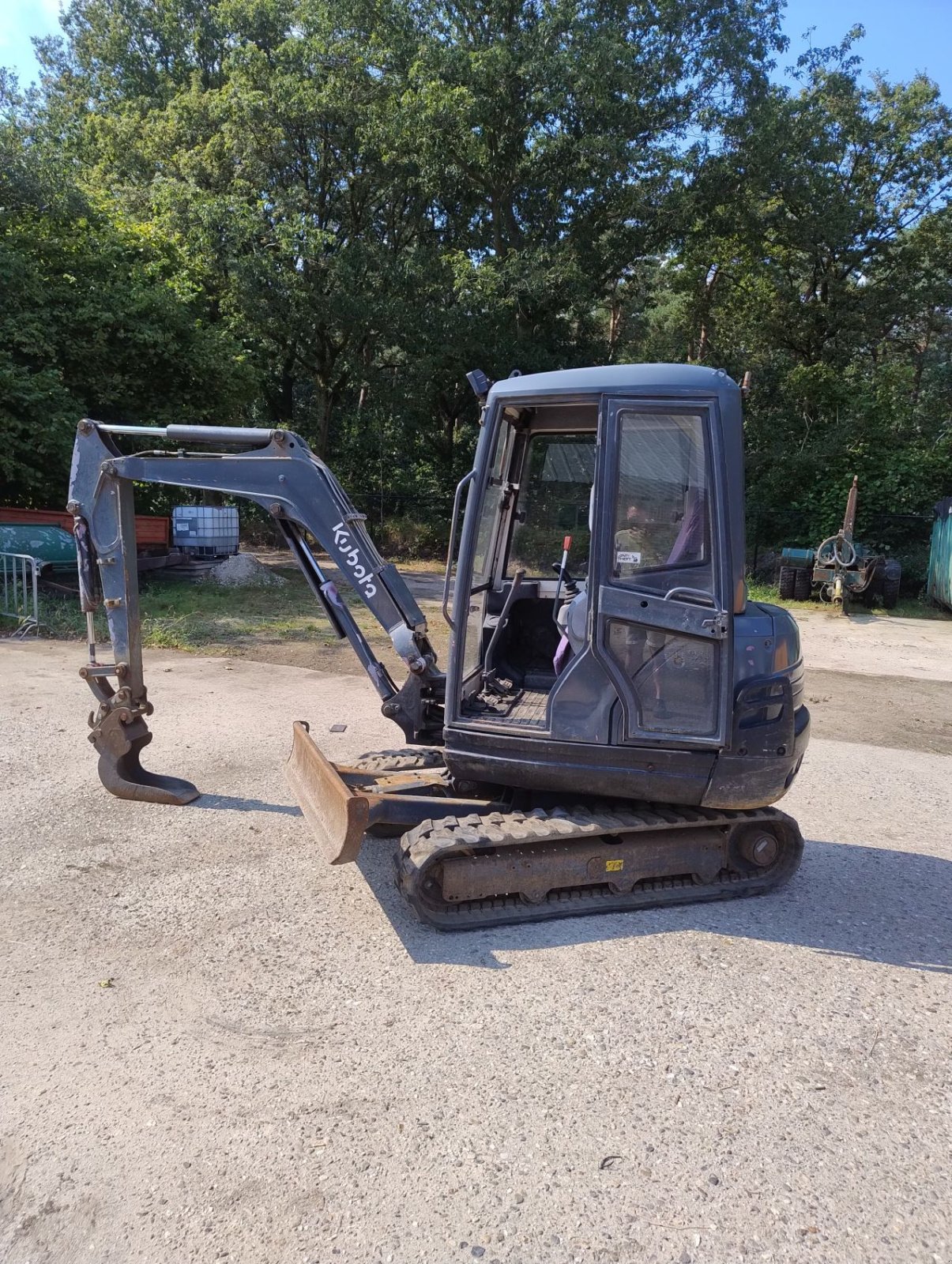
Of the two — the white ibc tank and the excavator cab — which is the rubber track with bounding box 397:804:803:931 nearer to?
the excavator cab

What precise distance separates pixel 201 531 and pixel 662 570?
13.0 m

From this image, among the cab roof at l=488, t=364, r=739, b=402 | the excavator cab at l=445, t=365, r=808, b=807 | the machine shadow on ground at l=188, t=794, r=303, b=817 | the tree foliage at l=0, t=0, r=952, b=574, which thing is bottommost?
the machine shadow on ground at l=188, t=794, r=303, b=817

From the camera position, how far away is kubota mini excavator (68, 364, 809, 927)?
4.09m

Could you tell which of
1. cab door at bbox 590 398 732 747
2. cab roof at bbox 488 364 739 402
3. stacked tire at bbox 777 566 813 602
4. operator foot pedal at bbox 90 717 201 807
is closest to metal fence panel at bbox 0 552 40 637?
operator foot pedal at bbox 90 717 201 807

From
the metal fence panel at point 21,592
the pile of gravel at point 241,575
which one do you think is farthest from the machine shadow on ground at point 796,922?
the pile of gravel at point 241,575

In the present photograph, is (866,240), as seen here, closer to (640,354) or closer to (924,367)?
(924,367)

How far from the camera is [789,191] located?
75.0 ft

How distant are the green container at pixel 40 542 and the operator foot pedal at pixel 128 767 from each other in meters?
8.24

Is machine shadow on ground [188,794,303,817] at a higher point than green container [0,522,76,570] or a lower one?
lower

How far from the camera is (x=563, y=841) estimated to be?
4.27 metres

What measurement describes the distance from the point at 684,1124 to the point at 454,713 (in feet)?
6.86

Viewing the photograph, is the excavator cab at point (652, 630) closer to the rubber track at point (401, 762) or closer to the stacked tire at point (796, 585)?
the rubber track at point (401, 762)

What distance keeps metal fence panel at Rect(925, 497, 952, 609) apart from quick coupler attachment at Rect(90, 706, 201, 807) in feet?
53.5

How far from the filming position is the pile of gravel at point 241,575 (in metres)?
15.3
